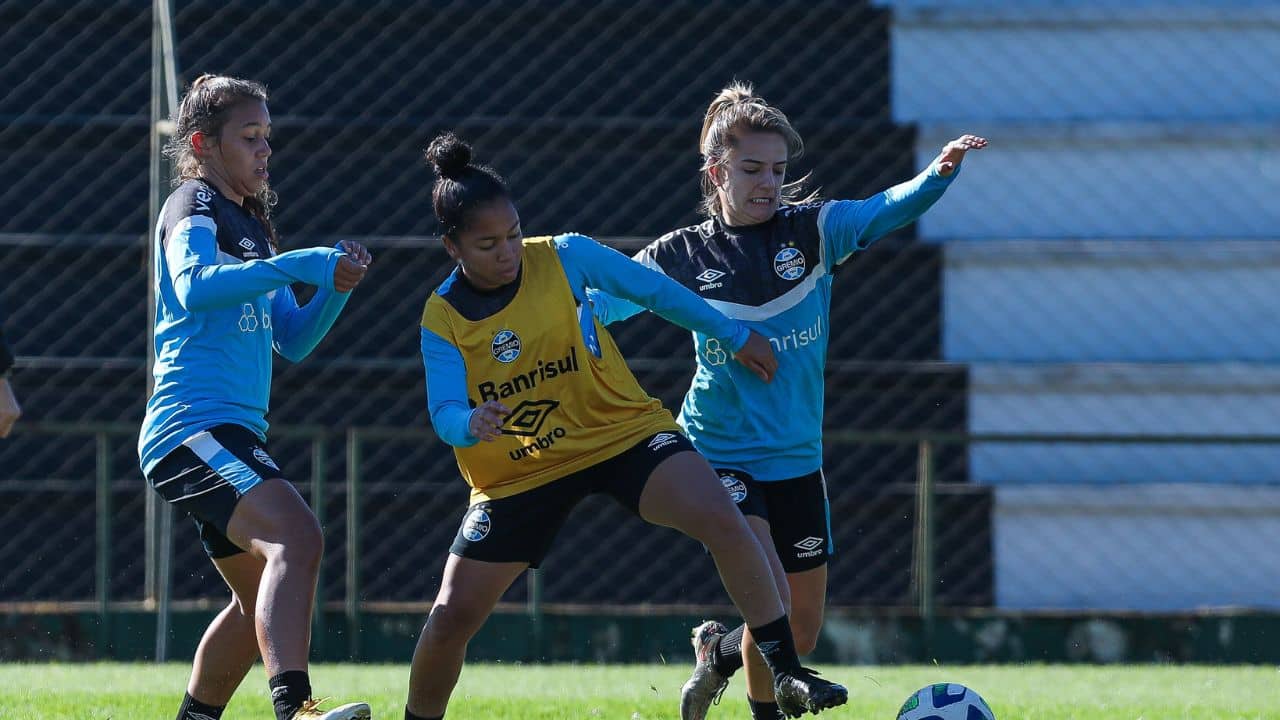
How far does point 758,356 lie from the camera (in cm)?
434

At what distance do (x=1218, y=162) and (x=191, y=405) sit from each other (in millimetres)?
7728

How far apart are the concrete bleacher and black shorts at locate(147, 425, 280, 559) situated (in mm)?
6432

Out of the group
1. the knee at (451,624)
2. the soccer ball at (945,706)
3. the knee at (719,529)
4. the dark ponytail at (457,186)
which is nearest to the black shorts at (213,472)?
the knee at (451,624)

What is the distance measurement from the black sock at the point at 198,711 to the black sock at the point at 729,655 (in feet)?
4.23

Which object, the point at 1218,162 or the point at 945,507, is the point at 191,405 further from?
the point at 1218,162

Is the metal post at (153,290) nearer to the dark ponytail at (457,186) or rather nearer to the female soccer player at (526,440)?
the dark ponytail at (457,186)

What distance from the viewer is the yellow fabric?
410 cm

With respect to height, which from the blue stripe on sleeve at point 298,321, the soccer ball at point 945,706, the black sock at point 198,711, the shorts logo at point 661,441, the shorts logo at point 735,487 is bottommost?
the black sock at point 198,711

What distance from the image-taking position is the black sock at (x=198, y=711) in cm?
434

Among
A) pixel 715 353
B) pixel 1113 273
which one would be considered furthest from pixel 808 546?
pixel 1113 273

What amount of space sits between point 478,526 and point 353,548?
425 centimetres

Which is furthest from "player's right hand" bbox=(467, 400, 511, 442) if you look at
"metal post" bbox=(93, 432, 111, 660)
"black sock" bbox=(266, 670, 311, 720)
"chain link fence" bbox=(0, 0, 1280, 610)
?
"chain link fence" bbox=(0, 0, 1280, 610)

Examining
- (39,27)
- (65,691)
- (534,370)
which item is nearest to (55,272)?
(39,27)

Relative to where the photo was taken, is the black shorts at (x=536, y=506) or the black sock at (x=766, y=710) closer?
the black shorts at (x=536, y=506)
